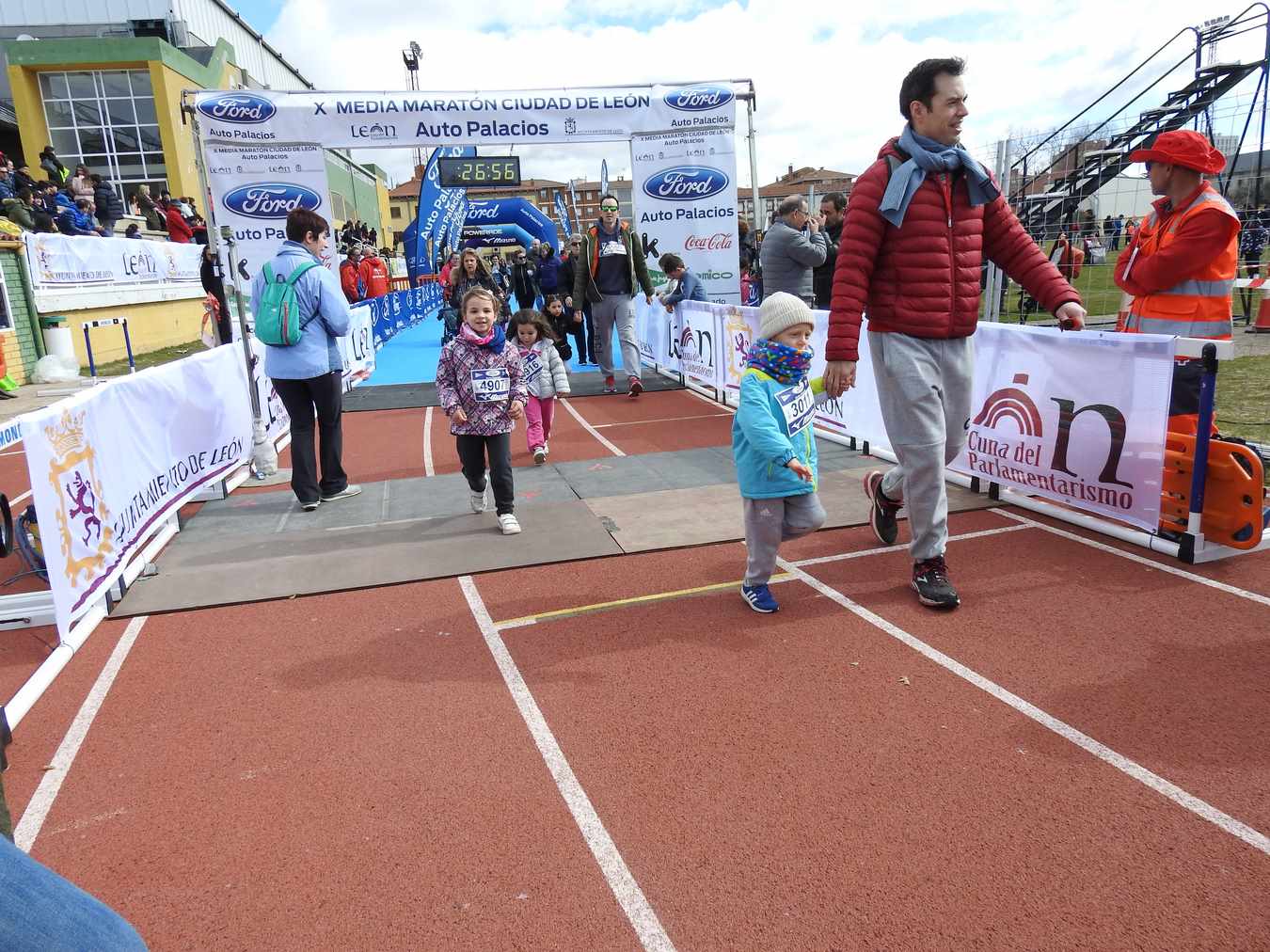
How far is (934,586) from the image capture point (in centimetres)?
424

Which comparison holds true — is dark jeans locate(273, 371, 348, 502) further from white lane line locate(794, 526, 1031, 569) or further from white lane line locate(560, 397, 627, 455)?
white lane line locate(794, 526, 1031, 569)

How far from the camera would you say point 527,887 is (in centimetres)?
247

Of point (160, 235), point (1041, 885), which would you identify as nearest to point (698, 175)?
point (1041, 885)

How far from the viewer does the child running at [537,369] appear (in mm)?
7656

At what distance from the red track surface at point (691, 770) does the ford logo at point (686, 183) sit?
8730 mm

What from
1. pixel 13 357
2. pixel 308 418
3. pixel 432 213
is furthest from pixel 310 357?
pixel 432 213

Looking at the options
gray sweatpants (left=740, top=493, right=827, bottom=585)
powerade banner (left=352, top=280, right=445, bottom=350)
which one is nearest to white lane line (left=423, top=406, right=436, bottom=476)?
gray sweatpants (left=740, top=493, right=827, bottom=585)

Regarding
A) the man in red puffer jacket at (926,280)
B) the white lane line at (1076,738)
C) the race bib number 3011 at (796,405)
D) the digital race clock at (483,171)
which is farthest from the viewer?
the digital race clock at (483,171)

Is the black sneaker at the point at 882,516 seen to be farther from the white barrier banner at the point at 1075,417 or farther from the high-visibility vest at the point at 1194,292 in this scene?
the high-visibility vest at the point at 1194,292

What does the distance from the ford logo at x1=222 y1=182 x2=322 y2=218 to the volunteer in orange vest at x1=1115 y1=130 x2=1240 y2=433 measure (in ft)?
29.7

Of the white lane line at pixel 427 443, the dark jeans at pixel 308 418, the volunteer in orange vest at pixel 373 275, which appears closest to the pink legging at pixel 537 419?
the white lane line at pixel 427 443

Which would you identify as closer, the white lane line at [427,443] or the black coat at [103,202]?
the white lane line at [427,443]

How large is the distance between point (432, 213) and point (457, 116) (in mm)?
15365

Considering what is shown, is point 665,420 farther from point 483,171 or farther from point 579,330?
point 483,171
